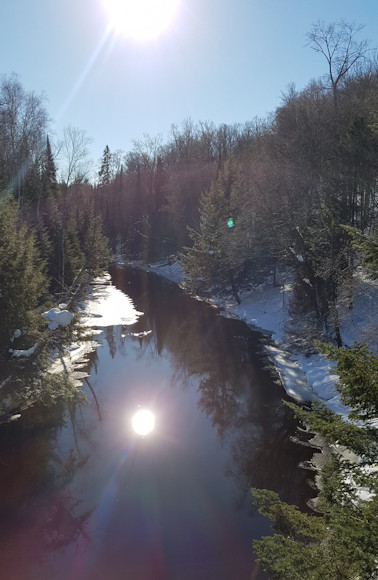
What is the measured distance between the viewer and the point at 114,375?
55.7 feet

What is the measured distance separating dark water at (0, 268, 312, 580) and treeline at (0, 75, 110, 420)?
6.85 feet

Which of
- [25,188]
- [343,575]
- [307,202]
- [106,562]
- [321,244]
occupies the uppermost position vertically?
[25,188]

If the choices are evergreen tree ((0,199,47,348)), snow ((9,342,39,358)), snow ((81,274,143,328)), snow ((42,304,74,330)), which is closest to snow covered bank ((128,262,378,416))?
snow ((81,274,143,328))

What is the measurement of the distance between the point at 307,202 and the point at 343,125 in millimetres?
4905

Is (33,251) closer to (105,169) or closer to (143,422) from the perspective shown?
(143,422)

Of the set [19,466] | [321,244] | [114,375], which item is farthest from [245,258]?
[19,466]

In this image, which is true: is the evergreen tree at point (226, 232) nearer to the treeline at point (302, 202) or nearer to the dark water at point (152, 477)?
the treeline at point (302, 202)

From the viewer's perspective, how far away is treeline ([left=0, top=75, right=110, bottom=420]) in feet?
36.5

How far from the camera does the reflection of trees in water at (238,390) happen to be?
10523 millimetres

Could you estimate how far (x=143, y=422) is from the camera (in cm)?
1291

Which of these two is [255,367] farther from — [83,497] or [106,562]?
[106,562]

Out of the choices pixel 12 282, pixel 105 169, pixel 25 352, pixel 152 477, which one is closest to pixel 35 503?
pixel 152 477

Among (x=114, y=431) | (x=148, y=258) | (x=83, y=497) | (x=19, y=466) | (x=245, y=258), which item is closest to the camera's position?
(x=83, y=497)

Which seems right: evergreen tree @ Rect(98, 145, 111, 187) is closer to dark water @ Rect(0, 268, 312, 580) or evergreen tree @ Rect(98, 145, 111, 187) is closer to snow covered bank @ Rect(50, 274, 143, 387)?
snow covered bank @ Rect(50, 274, 143, 387)
